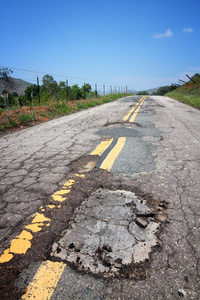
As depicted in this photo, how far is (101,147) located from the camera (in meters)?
3.57

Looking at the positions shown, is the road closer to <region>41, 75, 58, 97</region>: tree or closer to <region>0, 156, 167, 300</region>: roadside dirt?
<region>0, 156, 167, 300</region>: roadside dirt

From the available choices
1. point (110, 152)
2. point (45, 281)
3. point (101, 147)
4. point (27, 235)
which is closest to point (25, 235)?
point (27, 235)

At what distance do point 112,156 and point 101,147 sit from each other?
551 millimetres

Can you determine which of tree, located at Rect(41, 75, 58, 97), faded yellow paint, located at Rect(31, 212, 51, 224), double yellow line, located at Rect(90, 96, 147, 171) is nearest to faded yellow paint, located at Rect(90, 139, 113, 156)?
double yellow line, located at Rect(90, 96, 147, 171)

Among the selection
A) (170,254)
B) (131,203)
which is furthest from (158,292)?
(131,203)

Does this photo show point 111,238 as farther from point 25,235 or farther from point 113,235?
point 25,235

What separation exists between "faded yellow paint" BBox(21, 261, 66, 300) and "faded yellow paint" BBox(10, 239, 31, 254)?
0.70 feet

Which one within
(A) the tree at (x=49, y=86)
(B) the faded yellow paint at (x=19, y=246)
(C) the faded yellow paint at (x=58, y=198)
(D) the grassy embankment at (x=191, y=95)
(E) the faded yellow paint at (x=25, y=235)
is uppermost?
(A) the tree at (x=49, y=86)

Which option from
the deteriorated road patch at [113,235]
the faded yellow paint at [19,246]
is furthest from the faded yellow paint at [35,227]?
the deteriorated road patch at [113,235]

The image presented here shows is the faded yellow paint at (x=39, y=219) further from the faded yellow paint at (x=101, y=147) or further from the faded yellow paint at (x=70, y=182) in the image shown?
the faded yellow paint at (x=101, y=147)

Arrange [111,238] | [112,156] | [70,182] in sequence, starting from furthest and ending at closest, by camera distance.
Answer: [112,156] < [70,182] < [111,238]

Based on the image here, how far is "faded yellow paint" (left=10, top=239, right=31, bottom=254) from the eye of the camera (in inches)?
53.0

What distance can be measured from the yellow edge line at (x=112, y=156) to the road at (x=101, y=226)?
0.6 inches

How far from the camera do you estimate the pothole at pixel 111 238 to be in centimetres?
121
